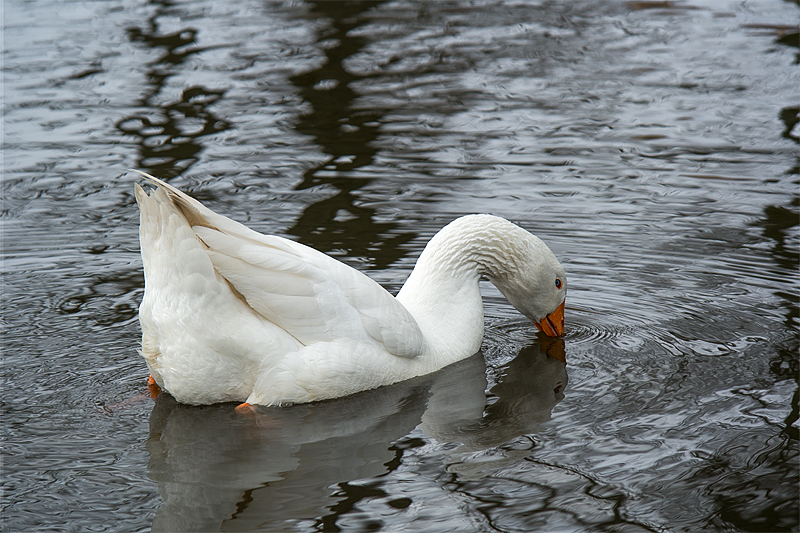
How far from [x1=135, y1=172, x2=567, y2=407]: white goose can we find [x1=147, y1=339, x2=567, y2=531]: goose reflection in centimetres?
16

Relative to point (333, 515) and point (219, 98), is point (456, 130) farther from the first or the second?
point (333, 515)

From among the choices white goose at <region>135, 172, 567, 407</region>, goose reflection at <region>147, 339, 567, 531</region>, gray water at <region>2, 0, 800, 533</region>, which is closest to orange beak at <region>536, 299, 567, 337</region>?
gray water at <region>2, 0, 800, 533</region>

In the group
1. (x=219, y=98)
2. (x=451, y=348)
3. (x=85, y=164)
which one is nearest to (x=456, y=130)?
(x=219, y=98)

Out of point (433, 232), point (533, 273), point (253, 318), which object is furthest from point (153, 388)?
point (433, 232)

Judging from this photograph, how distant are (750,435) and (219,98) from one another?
29.1 ft

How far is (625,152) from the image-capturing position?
10484 mm

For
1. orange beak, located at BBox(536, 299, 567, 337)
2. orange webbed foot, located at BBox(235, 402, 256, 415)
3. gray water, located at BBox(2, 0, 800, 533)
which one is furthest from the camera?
orange beak, located at BBox(536, 299, 567, 337)

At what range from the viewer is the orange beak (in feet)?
22.4

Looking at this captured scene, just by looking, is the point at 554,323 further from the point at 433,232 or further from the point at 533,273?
the point at 433,232

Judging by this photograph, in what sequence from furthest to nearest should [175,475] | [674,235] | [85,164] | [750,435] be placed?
[85,164]
[674,235]
[750,435]
[175,475]

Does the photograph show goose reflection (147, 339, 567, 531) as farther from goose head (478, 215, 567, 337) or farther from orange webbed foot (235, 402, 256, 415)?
goose head (478, 215, 567, 337)

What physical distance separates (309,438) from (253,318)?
794 mm

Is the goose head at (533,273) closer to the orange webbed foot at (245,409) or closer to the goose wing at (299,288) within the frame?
the goose wing at (299,288)

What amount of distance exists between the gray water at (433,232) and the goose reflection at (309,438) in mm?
21
